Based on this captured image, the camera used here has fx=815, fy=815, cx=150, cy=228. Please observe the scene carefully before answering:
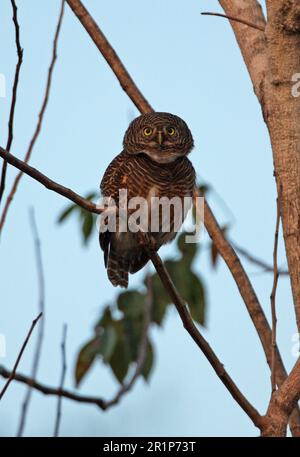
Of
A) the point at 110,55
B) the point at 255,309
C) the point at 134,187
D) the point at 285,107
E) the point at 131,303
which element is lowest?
the point at 255,309

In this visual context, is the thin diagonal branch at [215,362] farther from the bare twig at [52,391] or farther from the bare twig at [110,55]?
the bare twig at [110,55]

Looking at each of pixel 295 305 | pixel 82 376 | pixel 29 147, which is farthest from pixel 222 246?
pixel 82 376

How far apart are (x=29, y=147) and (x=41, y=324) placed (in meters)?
0.65

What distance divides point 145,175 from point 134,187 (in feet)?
0.42

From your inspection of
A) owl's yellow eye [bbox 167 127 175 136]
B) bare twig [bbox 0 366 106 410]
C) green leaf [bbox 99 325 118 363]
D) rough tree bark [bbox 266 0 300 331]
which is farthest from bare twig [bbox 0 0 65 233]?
owl's yellow eye [bbox 167 127 175 136]

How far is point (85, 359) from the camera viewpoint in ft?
16.2

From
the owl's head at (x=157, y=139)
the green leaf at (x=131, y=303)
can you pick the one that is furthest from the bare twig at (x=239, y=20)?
the green leaf at (x=131, y=303)

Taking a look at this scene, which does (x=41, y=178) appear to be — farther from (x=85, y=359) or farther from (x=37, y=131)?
(x=85, y=359)

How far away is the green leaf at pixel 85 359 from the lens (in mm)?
4930

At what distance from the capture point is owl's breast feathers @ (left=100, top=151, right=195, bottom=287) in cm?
500

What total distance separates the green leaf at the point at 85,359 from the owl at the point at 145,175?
0.61 m

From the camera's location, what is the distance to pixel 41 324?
2990mm

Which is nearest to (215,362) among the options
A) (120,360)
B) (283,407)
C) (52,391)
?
(283,407)
